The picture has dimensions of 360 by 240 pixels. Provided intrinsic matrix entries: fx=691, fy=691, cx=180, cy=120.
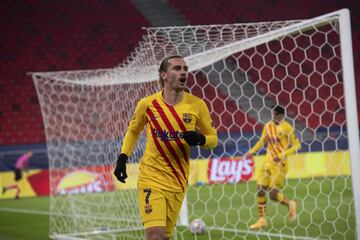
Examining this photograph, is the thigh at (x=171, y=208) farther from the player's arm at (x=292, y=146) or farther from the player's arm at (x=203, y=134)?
the player's arm at (x=292, y=146)

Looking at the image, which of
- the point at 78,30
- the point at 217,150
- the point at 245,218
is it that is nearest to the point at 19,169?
the point at 217,150

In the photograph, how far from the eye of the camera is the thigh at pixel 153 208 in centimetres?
445

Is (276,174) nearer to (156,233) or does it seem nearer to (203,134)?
(203,134)

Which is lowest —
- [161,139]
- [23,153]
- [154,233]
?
[154,233]

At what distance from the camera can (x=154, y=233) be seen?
4422 mm

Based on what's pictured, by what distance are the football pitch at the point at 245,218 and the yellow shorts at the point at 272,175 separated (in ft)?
1.66

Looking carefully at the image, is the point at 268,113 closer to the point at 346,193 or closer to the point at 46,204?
the point at 346,193

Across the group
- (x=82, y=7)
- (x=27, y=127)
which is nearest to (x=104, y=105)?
(x=27, y=127)

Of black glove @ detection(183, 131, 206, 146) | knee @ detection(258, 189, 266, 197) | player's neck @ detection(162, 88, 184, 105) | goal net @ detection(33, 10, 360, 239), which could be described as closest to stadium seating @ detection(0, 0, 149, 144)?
goal net @ detection(33, 10, 360, 239)

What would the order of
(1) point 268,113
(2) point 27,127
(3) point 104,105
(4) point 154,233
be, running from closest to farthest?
(4) point 154,233, (3) point 104,105, (1) point 268,113, (2) point 27,127

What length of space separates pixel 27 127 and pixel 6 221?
338 inches

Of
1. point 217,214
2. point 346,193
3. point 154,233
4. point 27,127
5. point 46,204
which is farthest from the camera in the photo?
point 27,127

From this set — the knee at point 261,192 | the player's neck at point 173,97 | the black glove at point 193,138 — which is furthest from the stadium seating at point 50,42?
the black glove at point 193,138

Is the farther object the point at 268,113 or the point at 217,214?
the point at 268,113
